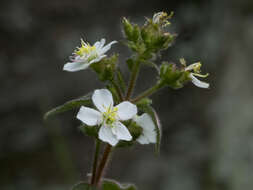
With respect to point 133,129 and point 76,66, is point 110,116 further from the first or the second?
point 76,66

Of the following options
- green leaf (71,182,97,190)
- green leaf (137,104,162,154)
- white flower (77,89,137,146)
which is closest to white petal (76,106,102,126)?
white flower (77,89,137,146)

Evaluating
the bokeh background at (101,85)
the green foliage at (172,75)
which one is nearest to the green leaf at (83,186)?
the green foliage at (172,75)

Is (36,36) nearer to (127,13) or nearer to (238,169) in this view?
(127,13)

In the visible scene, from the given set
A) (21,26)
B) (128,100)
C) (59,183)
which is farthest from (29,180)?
(128,100)

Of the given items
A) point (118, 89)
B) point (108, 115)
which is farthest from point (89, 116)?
point (118, 89)

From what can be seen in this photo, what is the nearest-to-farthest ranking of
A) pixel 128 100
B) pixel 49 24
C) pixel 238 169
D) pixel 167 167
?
pixel 128 100
pixel 238 169
pixel 167 167
pixel 49 24

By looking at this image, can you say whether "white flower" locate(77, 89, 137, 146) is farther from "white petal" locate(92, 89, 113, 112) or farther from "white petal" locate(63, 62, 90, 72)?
"white petal" locate(63, 62, 90, 72)
